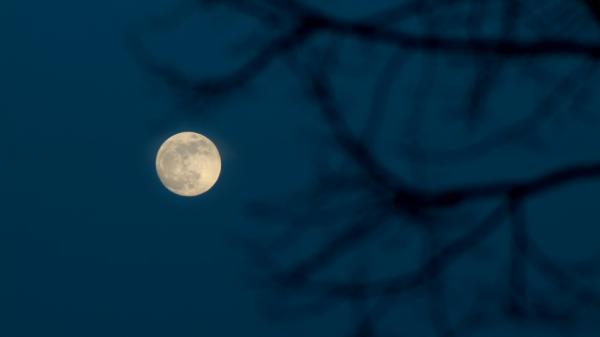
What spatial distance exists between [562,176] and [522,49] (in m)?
0.43

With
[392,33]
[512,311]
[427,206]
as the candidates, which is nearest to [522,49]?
[392,33]

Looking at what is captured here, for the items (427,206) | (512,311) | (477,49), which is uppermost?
(477,49)

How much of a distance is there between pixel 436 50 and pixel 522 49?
281 millimetres

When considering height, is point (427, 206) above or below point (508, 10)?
below

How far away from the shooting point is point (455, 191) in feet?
10.3

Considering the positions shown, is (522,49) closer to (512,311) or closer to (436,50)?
(436,50)

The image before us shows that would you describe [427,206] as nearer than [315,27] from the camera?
Yes

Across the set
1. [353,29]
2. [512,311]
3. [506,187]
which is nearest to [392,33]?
[353,29]

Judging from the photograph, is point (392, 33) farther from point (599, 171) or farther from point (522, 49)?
point (599, 171)

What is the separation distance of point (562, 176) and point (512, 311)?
0.46 meters

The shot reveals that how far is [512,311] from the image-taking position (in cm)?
319

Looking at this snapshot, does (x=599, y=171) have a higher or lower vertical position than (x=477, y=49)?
lower

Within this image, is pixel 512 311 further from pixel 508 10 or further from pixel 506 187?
pixel 508 10

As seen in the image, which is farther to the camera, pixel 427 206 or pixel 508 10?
pixel 508 10
